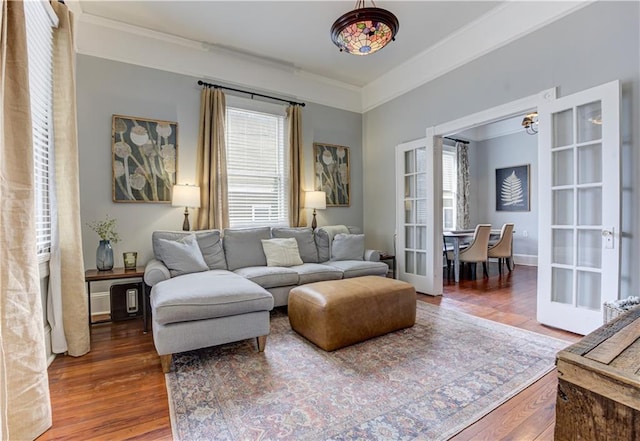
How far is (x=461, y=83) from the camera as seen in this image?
3660mm

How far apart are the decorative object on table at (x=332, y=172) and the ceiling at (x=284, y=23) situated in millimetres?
1252

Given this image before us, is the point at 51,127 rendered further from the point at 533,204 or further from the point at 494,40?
the point at 533,204

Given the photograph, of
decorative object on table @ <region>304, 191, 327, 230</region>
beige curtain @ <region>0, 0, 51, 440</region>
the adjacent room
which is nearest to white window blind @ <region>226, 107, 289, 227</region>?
the adjacent room

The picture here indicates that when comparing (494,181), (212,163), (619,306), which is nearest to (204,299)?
(212,163)

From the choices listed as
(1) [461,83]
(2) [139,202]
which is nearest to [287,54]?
(1) [461,83]

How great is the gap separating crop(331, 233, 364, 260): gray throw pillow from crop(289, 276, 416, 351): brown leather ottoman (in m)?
1.23

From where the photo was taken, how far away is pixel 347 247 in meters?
4.11

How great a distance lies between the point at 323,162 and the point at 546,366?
3.64m

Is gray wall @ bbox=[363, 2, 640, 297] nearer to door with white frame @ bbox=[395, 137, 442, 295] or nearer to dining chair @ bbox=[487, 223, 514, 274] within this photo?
door with white frame @ bbox=[395, 137, 442, 295]

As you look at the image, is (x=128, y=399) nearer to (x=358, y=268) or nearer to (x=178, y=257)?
(x=178, y=257)

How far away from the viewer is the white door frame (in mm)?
2929

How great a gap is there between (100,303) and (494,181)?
25.3ft

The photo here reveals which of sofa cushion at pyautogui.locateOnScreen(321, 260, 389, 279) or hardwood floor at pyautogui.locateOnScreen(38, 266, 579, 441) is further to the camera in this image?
sofa cushion at pyautogui.locateOnScreen(321, 260, 389, 279)

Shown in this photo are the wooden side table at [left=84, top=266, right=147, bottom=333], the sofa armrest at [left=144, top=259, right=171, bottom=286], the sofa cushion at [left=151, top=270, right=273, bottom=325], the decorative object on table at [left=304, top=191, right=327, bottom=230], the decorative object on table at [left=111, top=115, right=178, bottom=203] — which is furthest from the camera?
the decorative object on table at [left=304, top=191, right=327, bottom=230]
